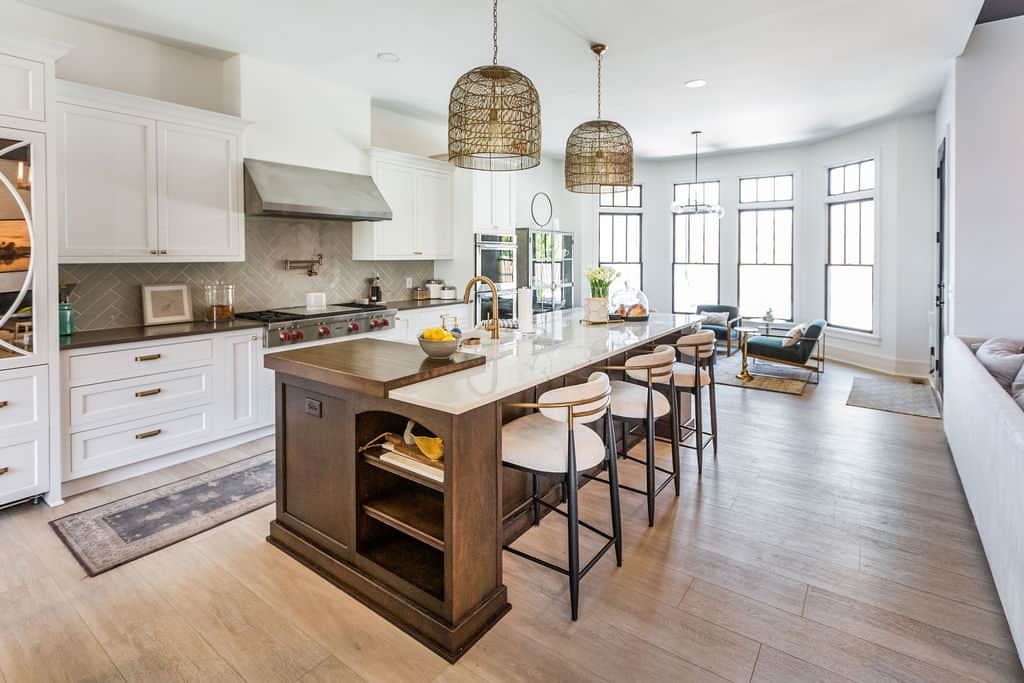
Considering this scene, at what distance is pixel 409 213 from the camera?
5.60m

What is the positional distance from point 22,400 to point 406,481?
2.19m

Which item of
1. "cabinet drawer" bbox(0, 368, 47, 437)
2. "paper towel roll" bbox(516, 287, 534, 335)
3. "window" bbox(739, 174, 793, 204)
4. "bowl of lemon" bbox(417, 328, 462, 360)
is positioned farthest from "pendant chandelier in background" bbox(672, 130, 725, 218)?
"cabinet drawer" bbox(0, 368, 47, 437)

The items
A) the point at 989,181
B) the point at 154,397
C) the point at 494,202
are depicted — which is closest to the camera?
the point at 154,397

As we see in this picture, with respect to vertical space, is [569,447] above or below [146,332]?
below

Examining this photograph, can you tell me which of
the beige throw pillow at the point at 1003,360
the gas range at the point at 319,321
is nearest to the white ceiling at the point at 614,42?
→ the gas range at the point at 319,321

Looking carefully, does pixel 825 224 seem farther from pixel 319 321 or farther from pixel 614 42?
pixel 319 321

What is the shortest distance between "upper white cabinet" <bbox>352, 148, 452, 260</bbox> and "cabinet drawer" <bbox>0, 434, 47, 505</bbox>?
2924mm

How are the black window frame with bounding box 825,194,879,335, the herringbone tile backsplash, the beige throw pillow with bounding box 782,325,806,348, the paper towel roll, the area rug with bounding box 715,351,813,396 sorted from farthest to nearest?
1. the black window frame with bounding box 825,194,879,335
2. the beige throw pillow with bounding box 782,325,806,348
3. the area rug with bounding box 715,351,813,396
4. the herringbone tile backsplash
5. the paper towel roll

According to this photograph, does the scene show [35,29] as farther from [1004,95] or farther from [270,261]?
[1004,95]

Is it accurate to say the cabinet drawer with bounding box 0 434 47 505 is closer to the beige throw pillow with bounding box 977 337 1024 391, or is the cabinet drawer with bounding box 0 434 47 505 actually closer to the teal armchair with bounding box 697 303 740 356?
the beige throw pillow with bounding box 977 337 1024 391

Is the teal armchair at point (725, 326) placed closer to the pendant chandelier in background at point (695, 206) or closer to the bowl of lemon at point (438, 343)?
the pendant chandelier in background at point (695, 206)

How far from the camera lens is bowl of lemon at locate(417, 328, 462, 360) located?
2.40 metres

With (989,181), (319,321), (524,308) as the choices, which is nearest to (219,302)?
(319,321)

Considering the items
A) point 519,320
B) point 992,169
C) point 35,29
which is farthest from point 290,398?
point 992,169
